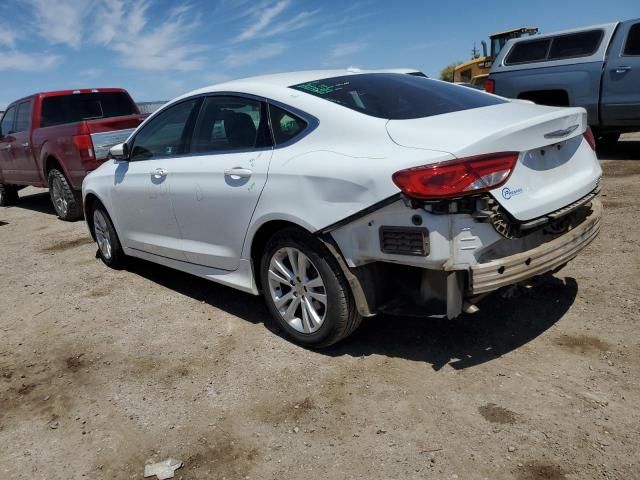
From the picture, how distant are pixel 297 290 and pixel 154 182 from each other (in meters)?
1.68

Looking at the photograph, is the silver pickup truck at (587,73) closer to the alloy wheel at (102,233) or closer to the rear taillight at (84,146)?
the rear taillight at (84,146)

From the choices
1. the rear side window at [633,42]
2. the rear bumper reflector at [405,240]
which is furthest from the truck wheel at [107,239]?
the rear side window at [633,42]

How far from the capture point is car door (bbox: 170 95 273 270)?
3523 mm

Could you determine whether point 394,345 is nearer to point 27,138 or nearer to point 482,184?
point 482,184

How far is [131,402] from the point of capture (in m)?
3.18

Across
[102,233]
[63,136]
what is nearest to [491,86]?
[63,136]

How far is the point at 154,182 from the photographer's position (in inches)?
173

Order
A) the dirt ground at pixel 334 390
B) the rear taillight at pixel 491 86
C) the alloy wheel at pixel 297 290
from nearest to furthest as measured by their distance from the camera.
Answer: the dirt ground at pixel 334 390, the alloy wheel at pixel 297 290, the rear taillight at pixel 491 86

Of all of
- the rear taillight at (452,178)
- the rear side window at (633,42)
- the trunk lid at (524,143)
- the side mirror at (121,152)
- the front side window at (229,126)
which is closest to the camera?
the rear taillight at (452,178)

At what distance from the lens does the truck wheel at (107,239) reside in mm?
5355

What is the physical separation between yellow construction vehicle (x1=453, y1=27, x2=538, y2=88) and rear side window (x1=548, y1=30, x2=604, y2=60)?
980 centimetres

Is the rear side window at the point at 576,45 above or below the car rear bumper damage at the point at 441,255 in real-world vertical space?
above

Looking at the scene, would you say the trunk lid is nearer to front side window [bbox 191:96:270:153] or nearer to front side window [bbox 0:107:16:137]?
front side window [bbox 191:96:270:153]

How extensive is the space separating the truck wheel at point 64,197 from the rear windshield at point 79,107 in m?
0.96
